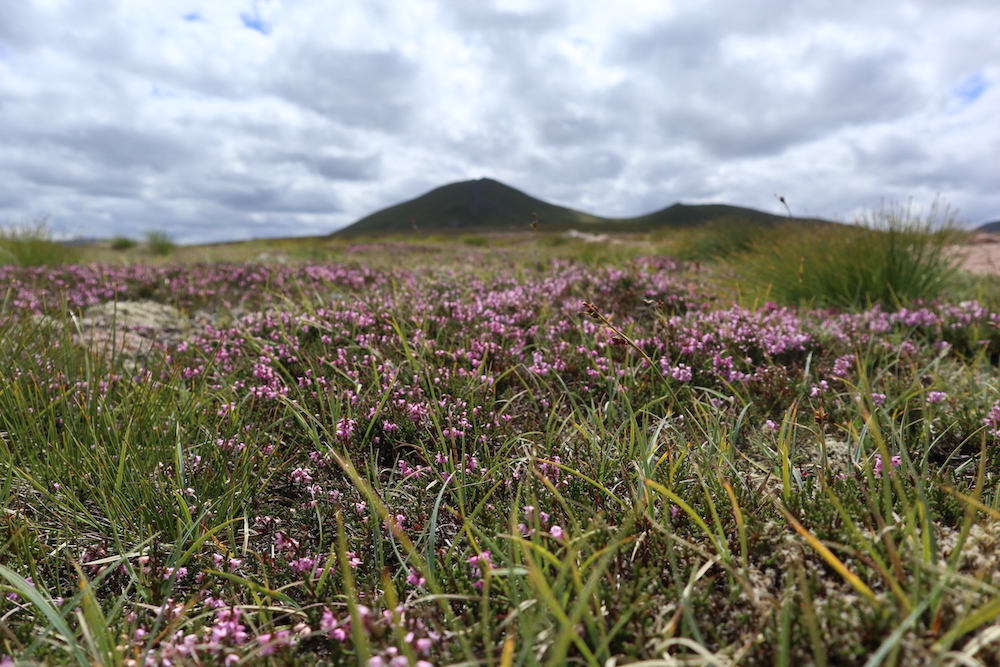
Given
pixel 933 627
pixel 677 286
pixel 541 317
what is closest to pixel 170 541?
pixel 933 627

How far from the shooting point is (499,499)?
7.91 ft

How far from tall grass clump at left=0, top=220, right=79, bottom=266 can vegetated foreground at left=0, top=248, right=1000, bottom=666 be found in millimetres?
8152

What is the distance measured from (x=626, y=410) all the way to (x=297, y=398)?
1994 millimetres

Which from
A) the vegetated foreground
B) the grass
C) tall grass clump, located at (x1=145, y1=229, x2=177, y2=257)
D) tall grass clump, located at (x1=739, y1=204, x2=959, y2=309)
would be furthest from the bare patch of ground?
the grass

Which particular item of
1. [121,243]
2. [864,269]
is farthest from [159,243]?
[864,269]

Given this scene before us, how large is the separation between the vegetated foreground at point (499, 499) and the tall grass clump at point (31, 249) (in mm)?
8152

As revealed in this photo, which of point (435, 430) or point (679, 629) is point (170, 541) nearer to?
point (435, 430)

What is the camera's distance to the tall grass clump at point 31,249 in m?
9.91

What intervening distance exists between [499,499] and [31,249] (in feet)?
39.2

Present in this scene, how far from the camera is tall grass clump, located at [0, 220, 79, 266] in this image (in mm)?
9906

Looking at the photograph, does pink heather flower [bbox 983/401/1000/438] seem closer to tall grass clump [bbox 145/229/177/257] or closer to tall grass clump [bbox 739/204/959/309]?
tall grass clump [bbox 739/204/959/309]

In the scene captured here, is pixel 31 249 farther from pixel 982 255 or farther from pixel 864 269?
pixel 982 255

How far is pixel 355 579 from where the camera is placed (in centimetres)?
201

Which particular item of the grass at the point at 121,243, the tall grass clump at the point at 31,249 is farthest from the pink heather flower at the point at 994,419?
the grass at the point at 121,243
